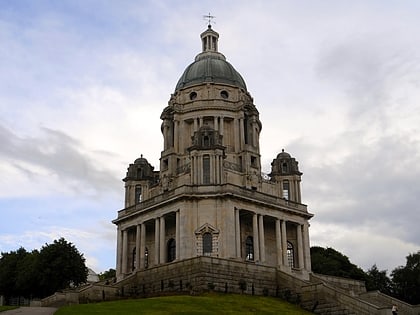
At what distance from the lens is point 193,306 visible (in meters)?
44.8

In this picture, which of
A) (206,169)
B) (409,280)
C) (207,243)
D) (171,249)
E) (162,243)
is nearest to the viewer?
(207,243)

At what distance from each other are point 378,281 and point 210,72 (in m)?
39.0

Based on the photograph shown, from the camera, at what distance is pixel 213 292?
54.3 m

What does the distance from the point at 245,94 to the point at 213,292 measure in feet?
126

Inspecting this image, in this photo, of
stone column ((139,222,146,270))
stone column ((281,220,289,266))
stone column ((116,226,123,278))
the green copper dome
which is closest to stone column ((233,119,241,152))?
the green copper dome

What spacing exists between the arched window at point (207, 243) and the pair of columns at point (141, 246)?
3.05 m

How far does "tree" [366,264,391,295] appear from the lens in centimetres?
8938

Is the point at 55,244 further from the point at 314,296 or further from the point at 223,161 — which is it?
the point at 314,296

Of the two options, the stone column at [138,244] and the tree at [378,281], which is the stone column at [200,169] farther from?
the tree at [378,281]

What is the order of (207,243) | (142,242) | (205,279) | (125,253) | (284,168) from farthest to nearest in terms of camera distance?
(284,168) < (125,253) < (142,242) < (207,243) < (205,279)

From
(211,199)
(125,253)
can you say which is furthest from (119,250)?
(211,199)

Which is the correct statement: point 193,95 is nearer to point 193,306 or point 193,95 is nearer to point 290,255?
point 290,255

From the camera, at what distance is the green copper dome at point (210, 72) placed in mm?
85500

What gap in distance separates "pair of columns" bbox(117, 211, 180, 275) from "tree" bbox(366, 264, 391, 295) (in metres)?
33.5
